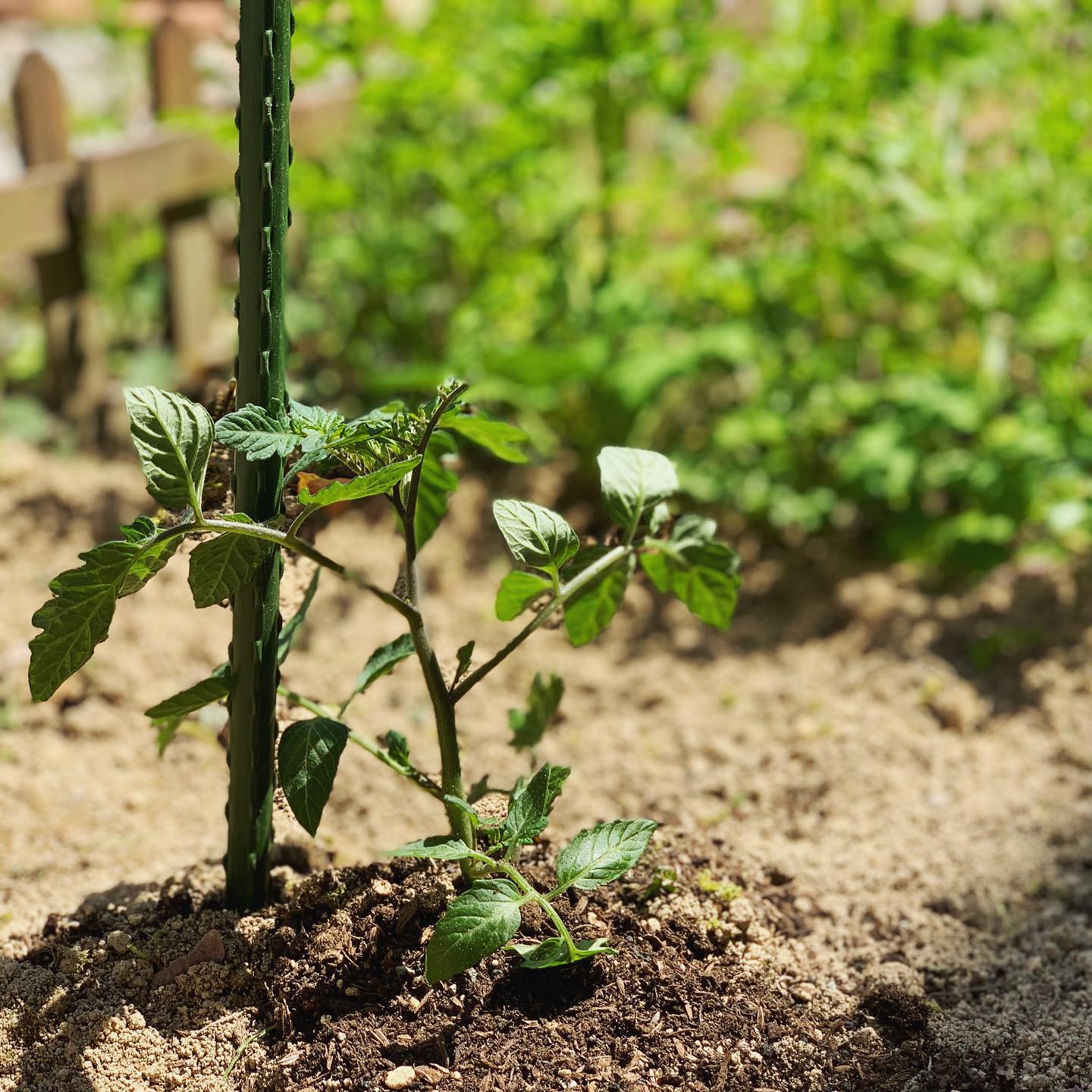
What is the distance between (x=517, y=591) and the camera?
63.2 inches

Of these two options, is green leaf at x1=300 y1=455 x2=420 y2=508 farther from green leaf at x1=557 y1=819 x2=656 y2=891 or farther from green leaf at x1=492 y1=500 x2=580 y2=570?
green leaf at x1=557 y1=819 x2=656 y2=891

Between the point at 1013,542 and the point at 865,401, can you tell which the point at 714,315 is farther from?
the point at 1013,542

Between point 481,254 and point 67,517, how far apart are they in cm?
144

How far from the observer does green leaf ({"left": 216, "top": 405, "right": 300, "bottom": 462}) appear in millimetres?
1419

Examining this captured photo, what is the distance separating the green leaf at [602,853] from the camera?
61.7 inches

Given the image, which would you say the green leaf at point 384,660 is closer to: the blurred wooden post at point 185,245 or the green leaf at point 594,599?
the green leaf at point 594,599

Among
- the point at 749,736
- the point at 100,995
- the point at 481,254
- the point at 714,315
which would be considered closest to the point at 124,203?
the point at 481,254

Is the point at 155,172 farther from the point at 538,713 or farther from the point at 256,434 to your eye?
the point at 256,434

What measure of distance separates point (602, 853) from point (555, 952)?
0.44 ft

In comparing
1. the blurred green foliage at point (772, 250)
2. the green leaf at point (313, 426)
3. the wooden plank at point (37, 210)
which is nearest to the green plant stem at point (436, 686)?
the green leaf at point (313, 426)

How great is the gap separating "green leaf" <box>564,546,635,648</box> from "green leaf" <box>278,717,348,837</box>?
0.36m

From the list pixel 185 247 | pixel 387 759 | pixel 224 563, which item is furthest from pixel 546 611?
pixel 185 247

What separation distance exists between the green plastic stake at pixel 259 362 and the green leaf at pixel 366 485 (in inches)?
8.1

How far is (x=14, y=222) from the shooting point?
12.4 ft
